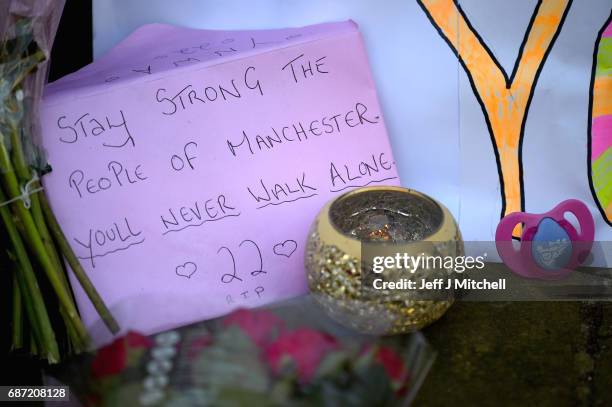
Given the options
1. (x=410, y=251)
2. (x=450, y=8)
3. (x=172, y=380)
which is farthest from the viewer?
(x=450, y=8)

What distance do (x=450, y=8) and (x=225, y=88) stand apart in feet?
1.31

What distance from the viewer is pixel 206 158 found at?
41.8 inches

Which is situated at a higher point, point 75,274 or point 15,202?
point 15,202

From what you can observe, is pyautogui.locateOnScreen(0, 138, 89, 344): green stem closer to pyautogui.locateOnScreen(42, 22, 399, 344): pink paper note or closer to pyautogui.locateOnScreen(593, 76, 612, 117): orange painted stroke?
pyautogui.locateOnScreen(42, 22, 399, 344): pink paper note

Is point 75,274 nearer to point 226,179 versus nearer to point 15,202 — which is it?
point 15,202

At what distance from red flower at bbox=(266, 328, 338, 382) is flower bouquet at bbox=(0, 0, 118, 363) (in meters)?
0.33

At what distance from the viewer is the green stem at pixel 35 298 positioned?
92 cm

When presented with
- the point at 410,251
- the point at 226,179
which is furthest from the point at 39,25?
the point at 410,251

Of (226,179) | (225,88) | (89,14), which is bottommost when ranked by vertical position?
(226,179)

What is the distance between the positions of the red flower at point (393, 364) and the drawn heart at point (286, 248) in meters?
0.38

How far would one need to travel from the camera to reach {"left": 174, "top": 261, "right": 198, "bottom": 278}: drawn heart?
1.04 m

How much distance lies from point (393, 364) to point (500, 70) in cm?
63

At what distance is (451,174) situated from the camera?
3.90 feet

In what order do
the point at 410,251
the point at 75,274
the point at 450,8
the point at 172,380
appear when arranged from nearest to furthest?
the point at 172,380, the point at 410,251, the point at 75,274, the point at 450,8
